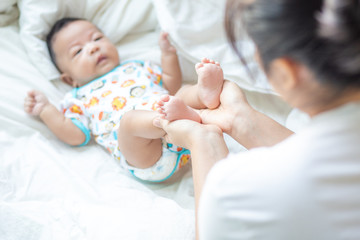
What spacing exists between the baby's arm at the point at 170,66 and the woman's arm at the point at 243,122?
339mm

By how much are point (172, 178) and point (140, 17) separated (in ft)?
2.24

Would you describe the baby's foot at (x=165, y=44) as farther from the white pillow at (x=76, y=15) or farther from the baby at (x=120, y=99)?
the white pillow at (x=76, y=15)

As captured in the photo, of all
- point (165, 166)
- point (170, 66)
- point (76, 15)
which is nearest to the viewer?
point (165, 166)

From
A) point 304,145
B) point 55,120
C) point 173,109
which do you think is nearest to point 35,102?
point 55,120

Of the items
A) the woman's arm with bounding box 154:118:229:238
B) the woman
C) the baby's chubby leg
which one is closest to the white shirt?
the woman

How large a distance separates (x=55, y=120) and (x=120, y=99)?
22cm

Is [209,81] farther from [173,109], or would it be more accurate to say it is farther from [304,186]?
[304,186]

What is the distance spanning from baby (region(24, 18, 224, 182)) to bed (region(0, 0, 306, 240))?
0.05 meters

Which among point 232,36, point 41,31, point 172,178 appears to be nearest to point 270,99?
point 172,178

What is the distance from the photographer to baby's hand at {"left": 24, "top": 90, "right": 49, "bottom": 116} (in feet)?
3.73

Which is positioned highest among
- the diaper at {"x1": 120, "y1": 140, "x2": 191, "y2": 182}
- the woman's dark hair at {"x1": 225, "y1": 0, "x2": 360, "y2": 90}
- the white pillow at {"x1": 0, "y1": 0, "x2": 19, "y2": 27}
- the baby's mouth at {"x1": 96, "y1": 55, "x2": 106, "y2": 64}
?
the woman's dark hair at {"x1": 225, "y1": 0, "x2": 360, "y2": 90}

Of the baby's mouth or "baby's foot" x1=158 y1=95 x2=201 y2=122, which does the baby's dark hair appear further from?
"baby's foot" x1=158 y1=95 x2=201 y2=122

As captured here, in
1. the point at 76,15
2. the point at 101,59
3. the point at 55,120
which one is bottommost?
the point at 55,120

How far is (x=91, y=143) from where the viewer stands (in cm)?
121
